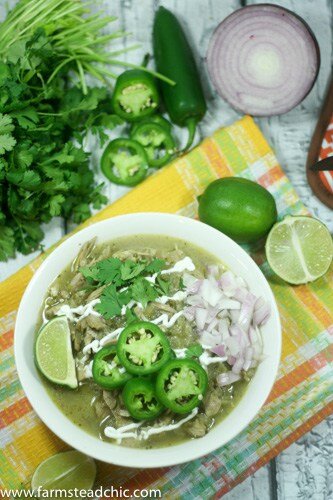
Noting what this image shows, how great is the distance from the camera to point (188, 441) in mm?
2703

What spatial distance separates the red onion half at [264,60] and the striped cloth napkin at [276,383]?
19cm

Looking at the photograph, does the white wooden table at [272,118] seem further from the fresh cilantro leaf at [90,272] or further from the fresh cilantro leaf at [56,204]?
the fresh cilantro leaf at [90,272]

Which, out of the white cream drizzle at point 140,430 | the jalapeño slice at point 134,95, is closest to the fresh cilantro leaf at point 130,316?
the white cream drizzle at point 140,430

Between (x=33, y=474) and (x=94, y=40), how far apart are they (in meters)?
2.13

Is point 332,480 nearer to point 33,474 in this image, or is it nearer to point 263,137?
point 33,474

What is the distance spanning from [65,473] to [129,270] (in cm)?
100

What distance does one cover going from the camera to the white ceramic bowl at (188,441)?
2631mm

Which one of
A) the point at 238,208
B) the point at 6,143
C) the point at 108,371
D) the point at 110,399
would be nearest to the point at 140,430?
the point at 110,399

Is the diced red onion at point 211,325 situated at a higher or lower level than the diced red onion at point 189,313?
lower

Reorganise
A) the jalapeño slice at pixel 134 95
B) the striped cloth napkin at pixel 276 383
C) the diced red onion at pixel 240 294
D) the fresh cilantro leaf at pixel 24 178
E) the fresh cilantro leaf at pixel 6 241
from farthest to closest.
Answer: the jalapeño slice at pixel 134 95
the fresh cilantro leaf at pixel 6 241
the striped cloth napkin at pixel 276 383
the fresh cilantro leaf at pixel 24 178
the diced red onion at pixel 240 294

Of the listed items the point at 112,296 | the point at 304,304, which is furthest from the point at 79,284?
the point at 304,304

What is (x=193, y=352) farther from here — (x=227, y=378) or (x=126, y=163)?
(x=126, y=163)

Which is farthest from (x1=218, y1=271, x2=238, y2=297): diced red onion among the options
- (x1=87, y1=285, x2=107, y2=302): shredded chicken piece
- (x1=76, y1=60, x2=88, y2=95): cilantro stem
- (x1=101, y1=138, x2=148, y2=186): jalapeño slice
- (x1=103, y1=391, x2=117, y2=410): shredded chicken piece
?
(x1=76, y1=60, x2=88, y2=95): cilantro stem

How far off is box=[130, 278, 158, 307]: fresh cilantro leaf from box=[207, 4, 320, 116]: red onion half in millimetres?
1166
